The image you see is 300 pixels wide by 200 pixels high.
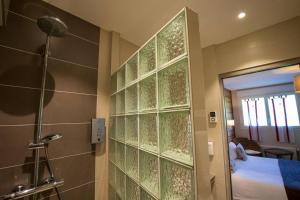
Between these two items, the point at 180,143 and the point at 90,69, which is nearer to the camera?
the point at 180,143

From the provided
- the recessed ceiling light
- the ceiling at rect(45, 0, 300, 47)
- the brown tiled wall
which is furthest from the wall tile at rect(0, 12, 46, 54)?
the recessed ceiling light

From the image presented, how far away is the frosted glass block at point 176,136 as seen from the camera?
64 centimetres

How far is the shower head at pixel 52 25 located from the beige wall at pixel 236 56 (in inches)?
64.1

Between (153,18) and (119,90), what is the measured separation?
765 millimetres

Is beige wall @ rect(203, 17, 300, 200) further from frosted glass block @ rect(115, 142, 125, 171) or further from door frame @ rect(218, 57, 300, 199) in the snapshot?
frosted glass block @ rect(115, 142, 125, 171)

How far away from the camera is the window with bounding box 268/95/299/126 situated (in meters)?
3.88

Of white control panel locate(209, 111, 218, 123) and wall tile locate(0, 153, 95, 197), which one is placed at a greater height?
white control panel locate(209, 111, 218, 123)

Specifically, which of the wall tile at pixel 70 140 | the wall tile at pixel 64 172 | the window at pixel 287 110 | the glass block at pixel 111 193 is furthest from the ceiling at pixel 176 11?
the window at pixel 287 110

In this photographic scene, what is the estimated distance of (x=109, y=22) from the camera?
4.74ft

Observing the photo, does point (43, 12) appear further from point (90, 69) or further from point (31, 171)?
point (31, 171)

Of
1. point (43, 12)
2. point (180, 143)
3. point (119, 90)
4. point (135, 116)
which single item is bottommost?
point (180, 143)

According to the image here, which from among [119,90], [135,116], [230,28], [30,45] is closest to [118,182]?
[135,116]

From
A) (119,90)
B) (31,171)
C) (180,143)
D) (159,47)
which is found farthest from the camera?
(119,90)

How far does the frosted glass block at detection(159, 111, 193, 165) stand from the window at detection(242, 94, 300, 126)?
192 inches
